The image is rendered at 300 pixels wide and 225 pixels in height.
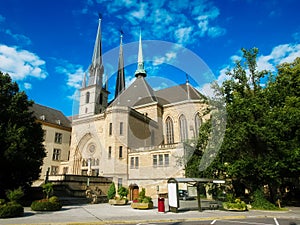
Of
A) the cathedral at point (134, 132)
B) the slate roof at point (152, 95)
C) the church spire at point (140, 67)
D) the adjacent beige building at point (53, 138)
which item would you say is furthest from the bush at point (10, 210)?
the church spire at point (140, 67)

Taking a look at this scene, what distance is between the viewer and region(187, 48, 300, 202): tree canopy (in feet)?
51.2

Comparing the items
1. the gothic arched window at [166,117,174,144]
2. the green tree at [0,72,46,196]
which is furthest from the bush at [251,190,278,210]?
the gothic arched window at [166,117,174,144]

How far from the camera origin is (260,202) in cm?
1595

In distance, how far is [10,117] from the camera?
16.1 m

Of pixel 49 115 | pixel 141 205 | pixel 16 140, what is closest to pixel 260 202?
pixel 141 205

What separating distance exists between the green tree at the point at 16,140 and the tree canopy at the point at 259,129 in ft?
47.1

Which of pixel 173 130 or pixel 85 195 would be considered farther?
pixel 173 130

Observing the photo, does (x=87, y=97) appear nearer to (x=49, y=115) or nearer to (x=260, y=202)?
(x=49, y=115)

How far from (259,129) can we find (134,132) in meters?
19.8

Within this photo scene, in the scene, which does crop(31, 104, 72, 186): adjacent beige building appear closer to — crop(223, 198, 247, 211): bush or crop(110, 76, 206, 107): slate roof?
crop(110, 76, 206, 107): slate roof

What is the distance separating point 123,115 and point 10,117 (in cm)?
1664

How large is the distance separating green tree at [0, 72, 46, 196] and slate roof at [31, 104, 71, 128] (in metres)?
22.7

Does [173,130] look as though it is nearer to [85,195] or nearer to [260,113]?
[85,195]

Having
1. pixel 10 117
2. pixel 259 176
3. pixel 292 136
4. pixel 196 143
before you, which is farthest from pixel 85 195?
→ pixel 292 136
